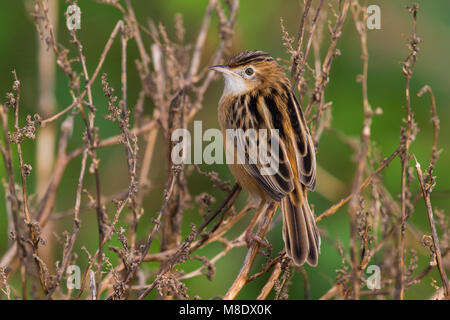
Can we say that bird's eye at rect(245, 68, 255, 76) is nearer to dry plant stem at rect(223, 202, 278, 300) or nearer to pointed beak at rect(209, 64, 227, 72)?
pointed beak at rect(209, 64, 227, 72)

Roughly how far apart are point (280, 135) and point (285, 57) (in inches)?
71.5

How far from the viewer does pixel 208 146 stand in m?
4.07

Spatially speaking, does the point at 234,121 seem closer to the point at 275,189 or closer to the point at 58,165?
the point at 275,189

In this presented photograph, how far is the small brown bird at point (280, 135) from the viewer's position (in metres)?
3.35

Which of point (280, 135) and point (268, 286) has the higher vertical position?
point (280, 135)

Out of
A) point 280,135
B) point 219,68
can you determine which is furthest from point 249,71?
point 280,135

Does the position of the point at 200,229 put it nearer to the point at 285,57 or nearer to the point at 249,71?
the point at 249,71

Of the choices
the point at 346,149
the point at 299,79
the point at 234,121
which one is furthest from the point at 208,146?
the point at 346,149

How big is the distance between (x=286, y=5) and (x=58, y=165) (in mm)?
2606

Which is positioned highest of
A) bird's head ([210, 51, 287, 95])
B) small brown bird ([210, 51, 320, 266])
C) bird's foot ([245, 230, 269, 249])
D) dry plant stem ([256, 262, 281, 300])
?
bird's head ([210, 51, 287, 95])

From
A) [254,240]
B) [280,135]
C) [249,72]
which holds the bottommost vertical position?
[254,240]

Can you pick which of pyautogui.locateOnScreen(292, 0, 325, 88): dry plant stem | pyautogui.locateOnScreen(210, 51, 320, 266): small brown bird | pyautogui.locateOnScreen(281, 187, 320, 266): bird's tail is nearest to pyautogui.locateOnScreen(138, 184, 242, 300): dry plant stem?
pyautogui.locateOnScreen(210, 51, 320, 266): small brown bird

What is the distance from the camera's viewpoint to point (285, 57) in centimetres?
528

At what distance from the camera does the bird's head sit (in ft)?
13.1
